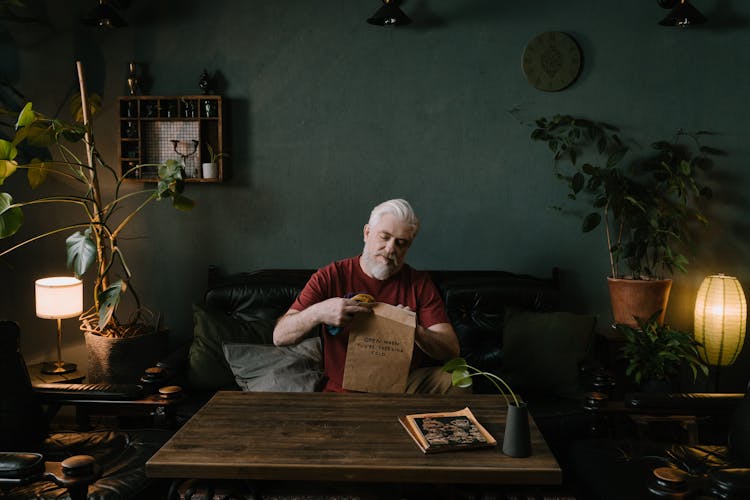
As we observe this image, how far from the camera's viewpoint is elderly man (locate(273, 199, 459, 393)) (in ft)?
7.64

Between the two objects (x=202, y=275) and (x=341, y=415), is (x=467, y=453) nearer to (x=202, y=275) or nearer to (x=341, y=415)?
(x=341, y=415)

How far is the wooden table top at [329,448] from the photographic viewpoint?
4.93 ft

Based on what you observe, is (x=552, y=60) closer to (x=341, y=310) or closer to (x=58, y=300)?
(x=341, y=310)

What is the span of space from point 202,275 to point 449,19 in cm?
208

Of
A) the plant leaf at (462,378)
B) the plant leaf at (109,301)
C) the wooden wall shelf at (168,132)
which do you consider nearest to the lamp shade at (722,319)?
the plant leaf at (462,378)

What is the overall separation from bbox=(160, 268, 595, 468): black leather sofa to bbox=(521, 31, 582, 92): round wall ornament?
3.70 feet

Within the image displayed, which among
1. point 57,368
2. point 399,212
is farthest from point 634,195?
point 57,368

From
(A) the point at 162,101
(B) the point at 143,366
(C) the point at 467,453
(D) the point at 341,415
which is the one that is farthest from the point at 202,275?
(C) the point at 467,453

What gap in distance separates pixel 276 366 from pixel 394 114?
165 cm

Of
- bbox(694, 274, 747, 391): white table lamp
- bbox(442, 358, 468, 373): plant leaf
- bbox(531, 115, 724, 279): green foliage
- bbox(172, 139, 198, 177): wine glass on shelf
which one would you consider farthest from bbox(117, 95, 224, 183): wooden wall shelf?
bbox(694, 274, 747, 391): white table lamp

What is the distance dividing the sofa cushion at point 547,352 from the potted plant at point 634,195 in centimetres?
57

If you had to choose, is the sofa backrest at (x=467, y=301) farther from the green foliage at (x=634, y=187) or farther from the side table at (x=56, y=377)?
the side table at (x=56, y=377)

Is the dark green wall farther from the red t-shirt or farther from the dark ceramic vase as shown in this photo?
the dark ceramic vase

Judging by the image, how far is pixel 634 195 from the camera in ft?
11.0
